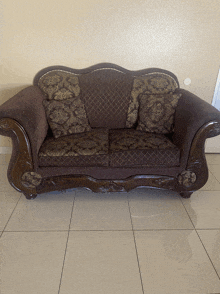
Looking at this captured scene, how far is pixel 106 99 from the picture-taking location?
2.48 m

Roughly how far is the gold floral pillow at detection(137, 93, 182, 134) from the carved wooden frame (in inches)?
16.9

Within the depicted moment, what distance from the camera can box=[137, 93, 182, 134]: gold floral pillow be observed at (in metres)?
2.28

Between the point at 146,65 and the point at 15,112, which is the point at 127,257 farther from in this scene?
the point at 146,65

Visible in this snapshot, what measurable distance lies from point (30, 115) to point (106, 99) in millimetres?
885

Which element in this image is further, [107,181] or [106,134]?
[106,134]

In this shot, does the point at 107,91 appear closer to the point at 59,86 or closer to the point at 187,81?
the point at 59,86

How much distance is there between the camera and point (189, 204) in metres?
2.08

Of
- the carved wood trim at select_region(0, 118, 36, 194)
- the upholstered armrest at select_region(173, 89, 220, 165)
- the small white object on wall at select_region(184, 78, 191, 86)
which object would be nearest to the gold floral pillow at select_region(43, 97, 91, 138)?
the carved wood trim at select_region(0, 118, 36, 194)

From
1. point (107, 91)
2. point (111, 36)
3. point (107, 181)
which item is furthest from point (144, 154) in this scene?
point (111, 36)

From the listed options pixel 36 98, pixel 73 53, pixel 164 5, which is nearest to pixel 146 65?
pixel 164 5

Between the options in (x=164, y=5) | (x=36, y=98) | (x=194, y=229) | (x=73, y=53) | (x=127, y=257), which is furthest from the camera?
(x=73, y=53)

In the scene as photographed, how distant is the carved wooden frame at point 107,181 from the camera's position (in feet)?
6.27

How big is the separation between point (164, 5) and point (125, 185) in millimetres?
1926

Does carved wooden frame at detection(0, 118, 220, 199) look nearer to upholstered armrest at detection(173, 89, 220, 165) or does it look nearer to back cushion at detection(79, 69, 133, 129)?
upholstered armrest at detection(173, 89, 220, 165)
